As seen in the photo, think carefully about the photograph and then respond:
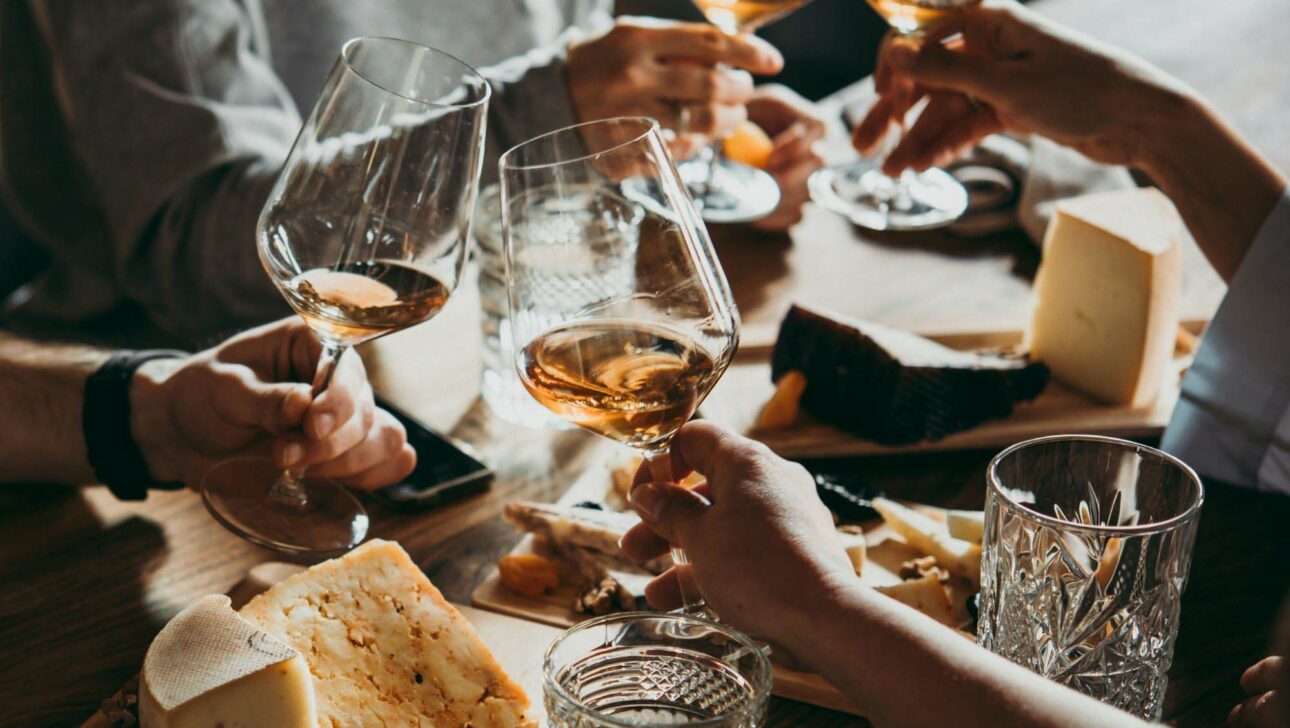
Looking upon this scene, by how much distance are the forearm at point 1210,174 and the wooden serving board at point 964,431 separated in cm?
17

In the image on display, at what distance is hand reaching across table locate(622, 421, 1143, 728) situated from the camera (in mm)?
622

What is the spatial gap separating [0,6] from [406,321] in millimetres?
1024

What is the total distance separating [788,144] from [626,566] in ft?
3.07

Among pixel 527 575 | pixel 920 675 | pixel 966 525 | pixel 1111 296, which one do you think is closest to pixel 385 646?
pixel 527 575

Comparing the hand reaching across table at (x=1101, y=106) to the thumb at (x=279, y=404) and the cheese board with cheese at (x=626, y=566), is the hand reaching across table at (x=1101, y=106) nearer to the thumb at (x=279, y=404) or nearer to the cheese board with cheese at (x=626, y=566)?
the cheese board with cheese at (x=626, y=566)

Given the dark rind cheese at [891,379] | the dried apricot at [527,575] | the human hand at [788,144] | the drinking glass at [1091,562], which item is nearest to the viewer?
the drinking glass at [1091,562]

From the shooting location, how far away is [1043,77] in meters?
1.41

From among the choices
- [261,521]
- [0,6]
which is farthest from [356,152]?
[0,6]

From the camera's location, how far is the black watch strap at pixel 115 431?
1050mm

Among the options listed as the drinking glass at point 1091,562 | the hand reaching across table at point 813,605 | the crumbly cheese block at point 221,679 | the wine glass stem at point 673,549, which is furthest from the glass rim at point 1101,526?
the crumbly cheese block at point 221,679

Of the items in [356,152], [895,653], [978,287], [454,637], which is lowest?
[978,287]

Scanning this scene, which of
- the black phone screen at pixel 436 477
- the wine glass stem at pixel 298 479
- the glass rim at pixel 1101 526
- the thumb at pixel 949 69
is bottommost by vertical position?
the black phone screen at pixel 436 477

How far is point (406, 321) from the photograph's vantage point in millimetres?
959

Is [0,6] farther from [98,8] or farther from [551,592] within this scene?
[551,592]
